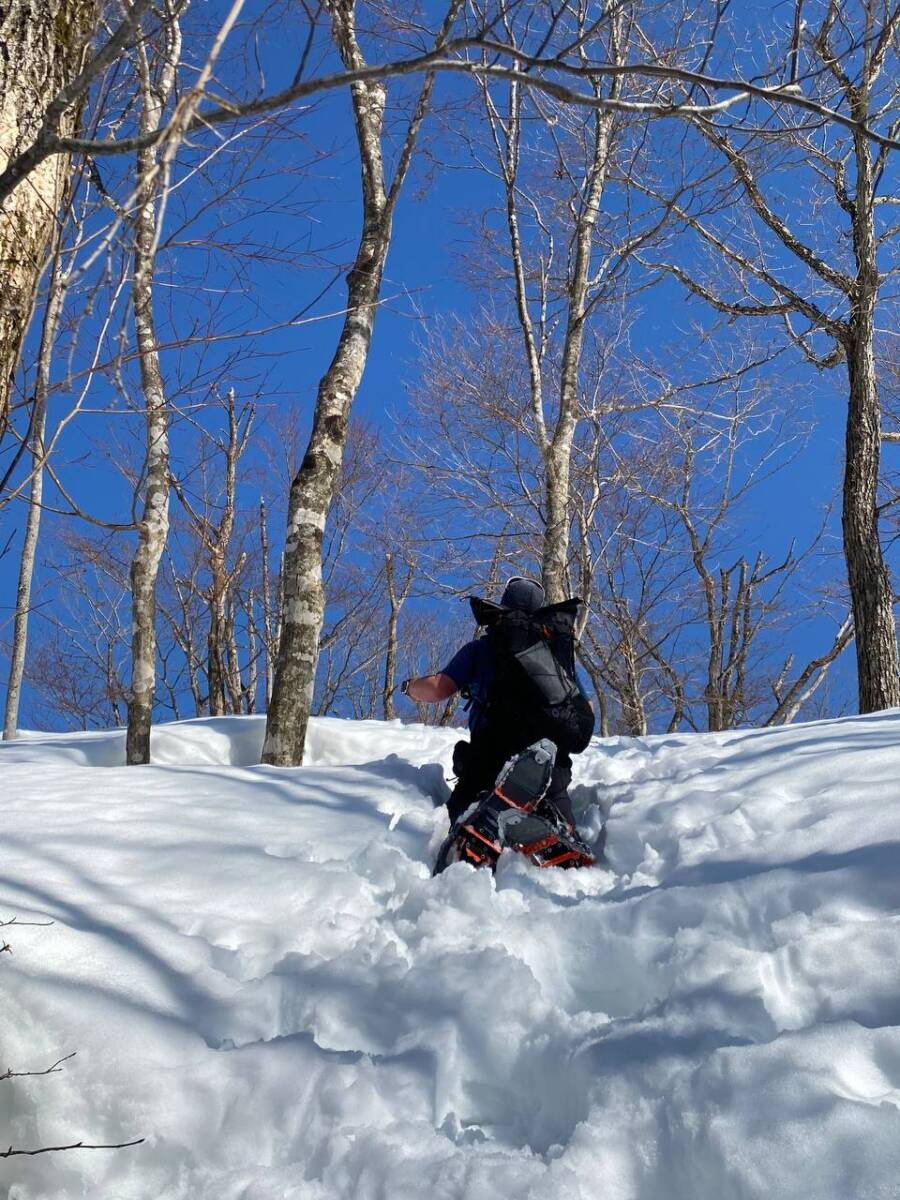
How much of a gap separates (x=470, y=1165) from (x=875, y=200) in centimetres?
1011

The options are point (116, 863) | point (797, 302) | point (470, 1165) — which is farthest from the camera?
point (797, 302)

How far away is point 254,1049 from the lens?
5.80ft

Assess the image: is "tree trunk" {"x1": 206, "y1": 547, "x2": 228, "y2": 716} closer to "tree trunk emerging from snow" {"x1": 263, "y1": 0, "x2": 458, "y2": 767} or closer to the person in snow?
"tree trunk emerging from snow" {"x1": 263, "y1": 0, "x2": 458, "y2": 767}

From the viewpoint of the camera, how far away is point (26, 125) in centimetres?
189

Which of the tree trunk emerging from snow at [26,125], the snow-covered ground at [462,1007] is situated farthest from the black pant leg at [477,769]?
the tree trunk emerging from snow at [26,125]

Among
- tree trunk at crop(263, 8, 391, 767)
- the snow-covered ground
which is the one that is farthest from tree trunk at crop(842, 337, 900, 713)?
tree trunk at crop(263, 8, 391, 767)

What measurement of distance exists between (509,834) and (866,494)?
6.63 metres

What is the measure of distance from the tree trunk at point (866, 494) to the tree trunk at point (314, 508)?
16.9ft

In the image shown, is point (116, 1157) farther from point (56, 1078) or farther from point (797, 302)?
point (797, 302)

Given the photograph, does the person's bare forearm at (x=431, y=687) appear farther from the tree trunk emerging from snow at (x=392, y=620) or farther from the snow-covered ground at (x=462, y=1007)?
the tree trunk emerging from snow at (x=392, y=620)

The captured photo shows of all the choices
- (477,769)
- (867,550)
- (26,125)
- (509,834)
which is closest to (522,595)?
(477,769)

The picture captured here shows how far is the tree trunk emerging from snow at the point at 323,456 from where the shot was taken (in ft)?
18.0

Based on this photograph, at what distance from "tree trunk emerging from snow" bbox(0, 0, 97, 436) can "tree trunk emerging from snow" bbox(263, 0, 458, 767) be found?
3489mm

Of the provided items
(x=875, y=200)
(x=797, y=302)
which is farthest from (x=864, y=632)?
(x=875, y=200)
